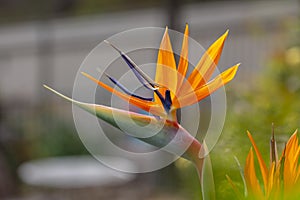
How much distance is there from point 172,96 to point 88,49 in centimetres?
742

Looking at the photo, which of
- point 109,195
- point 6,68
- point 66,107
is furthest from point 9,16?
point 109,195

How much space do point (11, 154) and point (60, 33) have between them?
3809 mm

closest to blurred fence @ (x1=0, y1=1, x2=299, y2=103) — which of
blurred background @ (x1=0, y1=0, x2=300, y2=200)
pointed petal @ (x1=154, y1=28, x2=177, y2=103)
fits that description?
blurred background @ (x1=0, y1=0, x2=300, y2=200)

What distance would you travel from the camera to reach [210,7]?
23.4 feet

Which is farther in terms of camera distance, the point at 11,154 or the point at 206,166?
the point at 11,154

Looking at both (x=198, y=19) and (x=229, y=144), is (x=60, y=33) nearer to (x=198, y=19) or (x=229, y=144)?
(x=198, y=19)

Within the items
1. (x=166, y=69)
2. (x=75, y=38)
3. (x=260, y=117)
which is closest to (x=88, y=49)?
(x=75, y=38)

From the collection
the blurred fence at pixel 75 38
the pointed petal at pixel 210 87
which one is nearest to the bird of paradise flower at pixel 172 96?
the pointed petal at pixel 210 87

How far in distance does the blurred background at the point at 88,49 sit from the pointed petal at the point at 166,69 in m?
0.10

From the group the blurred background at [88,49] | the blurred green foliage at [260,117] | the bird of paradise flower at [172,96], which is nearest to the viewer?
the bird of paradise flower at [172,96]

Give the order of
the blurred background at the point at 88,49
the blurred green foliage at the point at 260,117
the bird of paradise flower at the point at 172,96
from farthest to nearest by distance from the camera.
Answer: the blurred background at the point at 88,49 < the blurred green foliage at the point at 260,117 < the bird of paradise flower at the point at 172,96

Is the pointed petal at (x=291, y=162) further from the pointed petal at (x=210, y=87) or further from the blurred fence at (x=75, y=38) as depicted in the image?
the blurred fence at (x=75, y=38)

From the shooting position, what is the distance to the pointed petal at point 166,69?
0.47m

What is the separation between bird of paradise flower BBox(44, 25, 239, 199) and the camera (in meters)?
0.44
